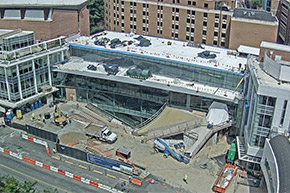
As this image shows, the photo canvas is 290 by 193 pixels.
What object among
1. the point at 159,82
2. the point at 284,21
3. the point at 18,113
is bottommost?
the point at 18,113

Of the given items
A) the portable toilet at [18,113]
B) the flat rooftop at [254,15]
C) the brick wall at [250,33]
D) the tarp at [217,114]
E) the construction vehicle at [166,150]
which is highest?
the flat rooftop at [254,15]

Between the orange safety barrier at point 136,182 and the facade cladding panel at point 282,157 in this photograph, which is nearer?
the facade cladding panel at point 282,157

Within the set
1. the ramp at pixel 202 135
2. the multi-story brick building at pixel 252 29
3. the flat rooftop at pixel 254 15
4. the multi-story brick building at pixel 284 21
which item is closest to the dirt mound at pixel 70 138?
the ramp at pixel 202 135

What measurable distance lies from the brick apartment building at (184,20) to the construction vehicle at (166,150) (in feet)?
99.4

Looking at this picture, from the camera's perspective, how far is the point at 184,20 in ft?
291

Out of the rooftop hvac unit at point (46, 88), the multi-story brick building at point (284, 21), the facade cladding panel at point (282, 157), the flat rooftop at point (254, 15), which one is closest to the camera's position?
the facade cladding panel at point (282, 157)

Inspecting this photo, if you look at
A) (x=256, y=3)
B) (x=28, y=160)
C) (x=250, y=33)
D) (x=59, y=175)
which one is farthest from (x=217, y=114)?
(x=256, y=3)

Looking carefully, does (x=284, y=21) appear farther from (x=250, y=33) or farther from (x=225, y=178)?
(x=225, y=178)

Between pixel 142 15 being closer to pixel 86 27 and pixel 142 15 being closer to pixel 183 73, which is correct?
pixel 86 27

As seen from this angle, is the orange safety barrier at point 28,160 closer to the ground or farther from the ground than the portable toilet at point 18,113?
closer to the ground

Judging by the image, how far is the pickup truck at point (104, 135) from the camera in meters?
60.3

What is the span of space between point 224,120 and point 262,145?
1052cm

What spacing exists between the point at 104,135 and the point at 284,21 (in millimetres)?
68170

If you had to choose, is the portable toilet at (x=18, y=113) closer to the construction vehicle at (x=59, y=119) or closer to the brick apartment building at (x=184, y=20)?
the construction vehicle at (x=59, y=119)
